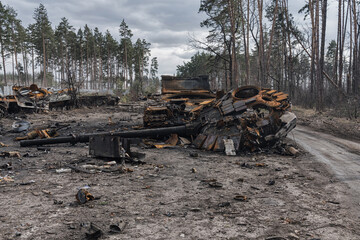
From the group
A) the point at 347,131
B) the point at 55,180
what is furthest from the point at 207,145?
the point at 347,131


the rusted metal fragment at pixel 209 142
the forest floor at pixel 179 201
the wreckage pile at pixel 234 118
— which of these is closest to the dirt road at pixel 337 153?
the forest floor at pixel 179 201

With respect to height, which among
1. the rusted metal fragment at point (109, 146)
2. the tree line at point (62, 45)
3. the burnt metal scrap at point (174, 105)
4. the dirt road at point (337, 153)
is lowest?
the dirt road at point (337, 153)

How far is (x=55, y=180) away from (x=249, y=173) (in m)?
3.95

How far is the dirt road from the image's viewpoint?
5175 mm

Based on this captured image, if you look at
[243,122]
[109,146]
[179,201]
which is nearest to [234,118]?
[243,122]

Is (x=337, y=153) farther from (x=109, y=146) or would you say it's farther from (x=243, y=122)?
(x=109, y=146)

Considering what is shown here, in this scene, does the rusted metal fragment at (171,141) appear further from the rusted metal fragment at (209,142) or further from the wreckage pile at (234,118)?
the rusted metal fragment at (209,142)

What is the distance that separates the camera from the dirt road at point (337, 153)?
5.18 meters

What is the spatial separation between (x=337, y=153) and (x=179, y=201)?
566cm

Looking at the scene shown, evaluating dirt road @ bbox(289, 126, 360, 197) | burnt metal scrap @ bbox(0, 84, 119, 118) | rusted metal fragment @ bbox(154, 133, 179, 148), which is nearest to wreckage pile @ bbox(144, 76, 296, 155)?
rusted metal fragment @ bbox(154, 133, 179, 148)

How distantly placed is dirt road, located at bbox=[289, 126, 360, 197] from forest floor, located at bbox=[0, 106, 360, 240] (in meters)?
0.28

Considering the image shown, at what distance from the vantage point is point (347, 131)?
11.0 metres

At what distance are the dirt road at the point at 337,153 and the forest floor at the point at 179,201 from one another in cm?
28

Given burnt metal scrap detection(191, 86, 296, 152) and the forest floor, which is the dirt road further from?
burnt metal scrap detection(191, 86, 296, 152)
